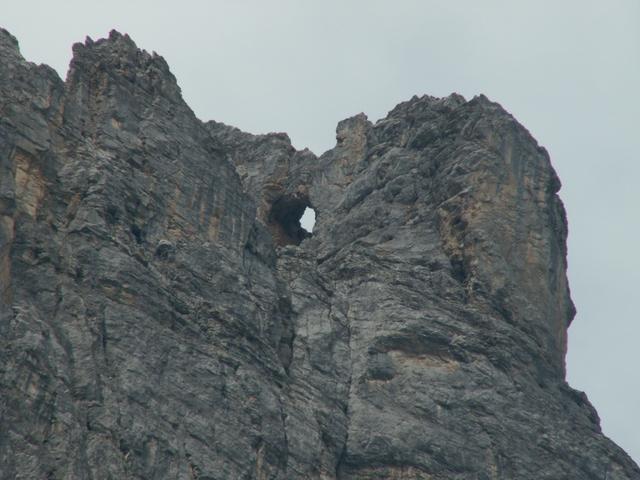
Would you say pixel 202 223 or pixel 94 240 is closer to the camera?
pixel 94 240

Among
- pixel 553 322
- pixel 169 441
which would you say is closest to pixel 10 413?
pixel 169 441

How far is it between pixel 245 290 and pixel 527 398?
12.2m

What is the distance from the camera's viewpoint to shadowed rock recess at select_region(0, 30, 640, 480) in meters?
62.9

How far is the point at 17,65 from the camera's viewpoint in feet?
230

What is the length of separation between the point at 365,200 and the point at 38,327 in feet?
84.4

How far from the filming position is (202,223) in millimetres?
73938

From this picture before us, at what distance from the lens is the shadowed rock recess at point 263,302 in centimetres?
6291

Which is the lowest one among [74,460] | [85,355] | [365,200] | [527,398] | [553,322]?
[74,460]

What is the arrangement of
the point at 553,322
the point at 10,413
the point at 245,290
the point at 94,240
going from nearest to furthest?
Answer: the point at 10,413, the point at 94,240, the point at 245,290, the point at 553,322

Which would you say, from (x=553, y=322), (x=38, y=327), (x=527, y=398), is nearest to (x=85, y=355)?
(x=38, y=327)

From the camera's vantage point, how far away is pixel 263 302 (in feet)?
239

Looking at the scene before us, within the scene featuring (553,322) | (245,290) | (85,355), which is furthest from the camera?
(553,322)

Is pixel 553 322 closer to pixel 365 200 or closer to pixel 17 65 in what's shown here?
pixel 365 200

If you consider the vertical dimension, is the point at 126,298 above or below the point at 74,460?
above
